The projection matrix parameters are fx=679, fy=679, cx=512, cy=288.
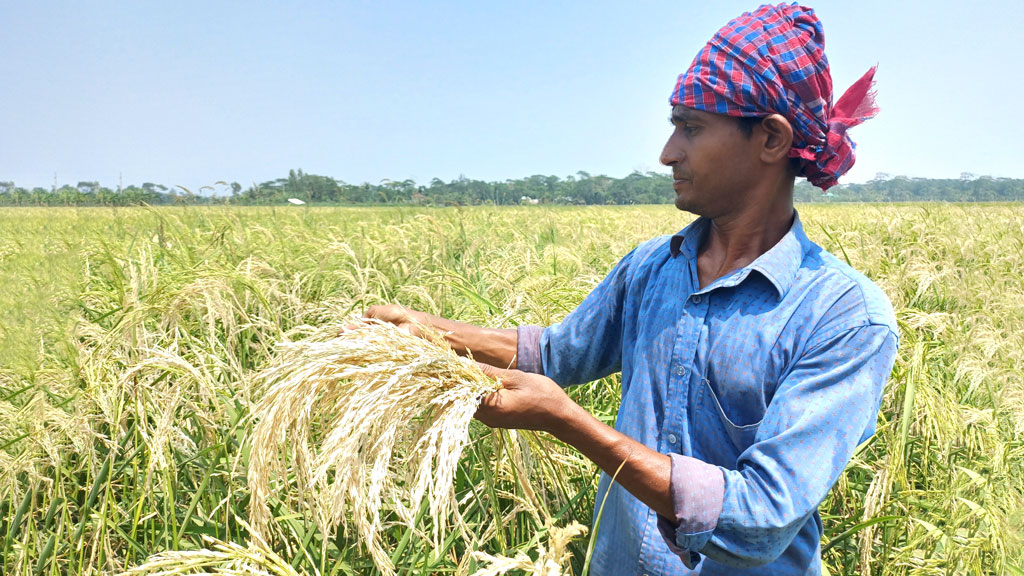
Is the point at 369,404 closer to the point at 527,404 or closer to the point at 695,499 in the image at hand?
the point at 527,404

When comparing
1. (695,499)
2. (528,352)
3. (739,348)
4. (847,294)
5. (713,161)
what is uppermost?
(713,161)

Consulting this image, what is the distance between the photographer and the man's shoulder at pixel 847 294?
50.8 inches

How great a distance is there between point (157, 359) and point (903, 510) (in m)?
2.48

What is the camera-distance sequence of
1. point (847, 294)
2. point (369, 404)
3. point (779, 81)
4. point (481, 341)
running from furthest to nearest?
1. point (481, 341)
2. point (779, 81)
3. point (847, 294)
4. point (369, 404)

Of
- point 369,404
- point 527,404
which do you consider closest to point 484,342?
point 527,404

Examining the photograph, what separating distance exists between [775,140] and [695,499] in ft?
2.67

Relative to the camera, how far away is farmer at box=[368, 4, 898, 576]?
4.04ft

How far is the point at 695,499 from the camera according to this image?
122 centimetres

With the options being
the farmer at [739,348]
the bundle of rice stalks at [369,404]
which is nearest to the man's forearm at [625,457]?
the farmer at [739,348]

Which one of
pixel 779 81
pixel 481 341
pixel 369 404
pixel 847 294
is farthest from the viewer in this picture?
pixel 481 341

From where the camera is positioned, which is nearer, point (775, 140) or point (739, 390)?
point (739, 390)

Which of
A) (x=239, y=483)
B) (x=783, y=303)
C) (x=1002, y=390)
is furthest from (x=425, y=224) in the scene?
(x=783, y=303)

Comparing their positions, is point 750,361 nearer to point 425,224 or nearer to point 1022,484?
point 1022,484

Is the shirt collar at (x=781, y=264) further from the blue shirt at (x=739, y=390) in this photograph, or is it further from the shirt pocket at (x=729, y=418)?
the shirt pocket at (x=729, y=418)
